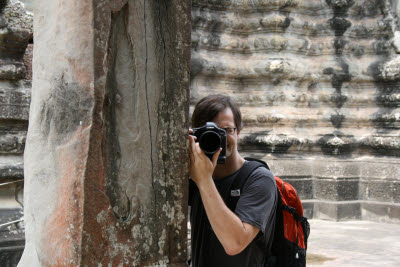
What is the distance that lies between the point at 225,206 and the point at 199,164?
0.17 m

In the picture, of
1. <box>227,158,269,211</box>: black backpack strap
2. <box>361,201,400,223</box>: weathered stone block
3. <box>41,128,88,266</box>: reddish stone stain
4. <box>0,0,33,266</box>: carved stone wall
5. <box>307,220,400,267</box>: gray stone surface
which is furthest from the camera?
<box>361,201,400,223</box>: weathered stone block

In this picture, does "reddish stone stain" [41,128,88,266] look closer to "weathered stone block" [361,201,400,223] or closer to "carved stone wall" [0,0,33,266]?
"carved stone wall" [0,0,33,266]

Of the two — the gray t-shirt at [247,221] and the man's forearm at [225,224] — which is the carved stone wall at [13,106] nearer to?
the gray t-shirt at [247,221]

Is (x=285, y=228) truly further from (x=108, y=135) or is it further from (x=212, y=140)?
(x=108, y=135)

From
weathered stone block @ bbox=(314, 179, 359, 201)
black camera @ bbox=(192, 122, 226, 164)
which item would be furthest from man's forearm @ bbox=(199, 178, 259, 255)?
weathered stone block @ bbox=(314, 179, 359, 201)

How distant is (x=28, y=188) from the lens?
189 cm

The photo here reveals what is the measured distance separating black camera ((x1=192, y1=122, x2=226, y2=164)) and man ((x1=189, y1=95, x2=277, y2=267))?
20mm

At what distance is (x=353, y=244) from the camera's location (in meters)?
4.66

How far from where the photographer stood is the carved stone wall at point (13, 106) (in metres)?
3.33

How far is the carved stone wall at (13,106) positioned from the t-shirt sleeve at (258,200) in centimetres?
181

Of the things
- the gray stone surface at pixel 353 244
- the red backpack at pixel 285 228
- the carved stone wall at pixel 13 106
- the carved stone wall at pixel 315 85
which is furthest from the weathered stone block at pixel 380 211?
the red backpack at pixel 285 228

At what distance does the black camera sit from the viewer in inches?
71.9

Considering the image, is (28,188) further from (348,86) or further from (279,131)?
(348,86)

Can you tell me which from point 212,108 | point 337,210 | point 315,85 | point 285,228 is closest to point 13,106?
point 212,108
